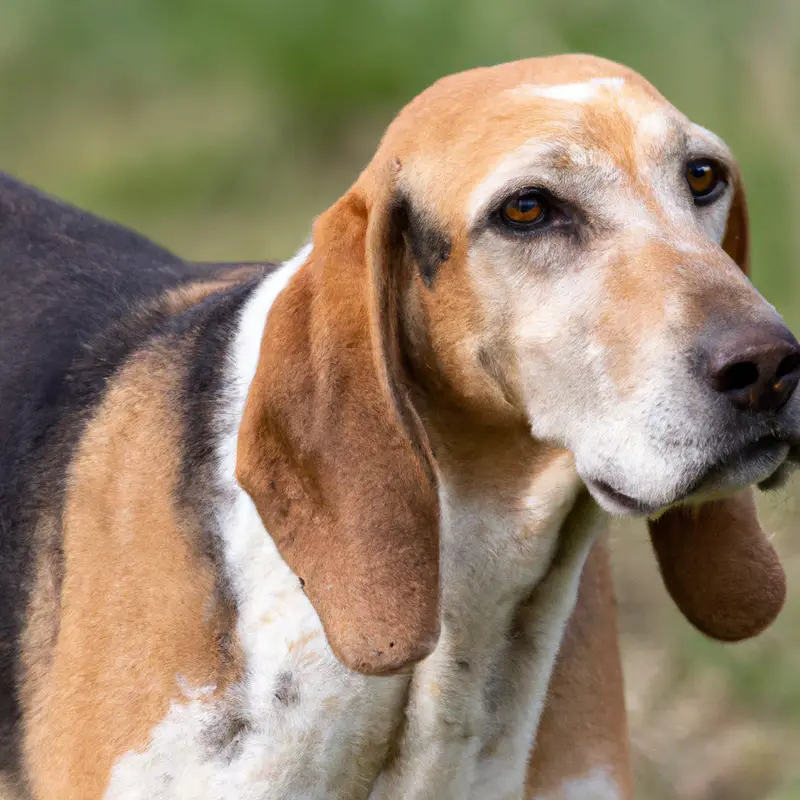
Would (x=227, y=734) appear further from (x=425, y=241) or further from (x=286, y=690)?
(x=425, y=241)

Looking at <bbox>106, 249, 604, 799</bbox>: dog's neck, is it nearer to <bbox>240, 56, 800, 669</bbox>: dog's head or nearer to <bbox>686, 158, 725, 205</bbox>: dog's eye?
<bbox>240, 56, 800, 669</bbox>: dog's head

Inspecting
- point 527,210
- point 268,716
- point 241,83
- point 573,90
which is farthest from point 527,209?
point 241,83

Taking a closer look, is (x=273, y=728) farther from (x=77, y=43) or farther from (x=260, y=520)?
(x=77, y=43)

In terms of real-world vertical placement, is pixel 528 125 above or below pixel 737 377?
above

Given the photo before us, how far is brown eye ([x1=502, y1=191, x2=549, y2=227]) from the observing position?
299 cm

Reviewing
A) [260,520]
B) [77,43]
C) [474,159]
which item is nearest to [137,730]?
[260,520]

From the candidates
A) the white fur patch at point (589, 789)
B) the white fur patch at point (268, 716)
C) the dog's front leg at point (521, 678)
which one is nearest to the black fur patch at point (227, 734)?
the white fur patch at point (268, 716)

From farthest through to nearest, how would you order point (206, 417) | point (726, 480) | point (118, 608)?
point (206, 417) → point (118, 608) → point (726, 480)

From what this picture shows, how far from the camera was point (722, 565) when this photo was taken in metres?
3.51

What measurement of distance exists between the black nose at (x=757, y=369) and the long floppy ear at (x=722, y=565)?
81 centimetres

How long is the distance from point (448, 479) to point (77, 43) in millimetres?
7018

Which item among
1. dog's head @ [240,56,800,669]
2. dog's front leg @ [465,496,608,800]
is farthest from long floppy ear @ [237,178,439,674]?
dog's front leg @ [465,496,608,800]

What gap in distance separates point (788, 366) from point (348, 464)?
855mm

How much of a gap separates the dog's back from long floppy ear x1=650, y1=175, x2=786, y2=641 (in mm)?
1266
